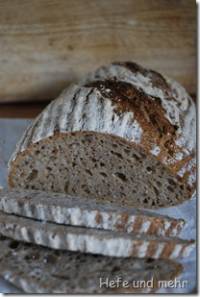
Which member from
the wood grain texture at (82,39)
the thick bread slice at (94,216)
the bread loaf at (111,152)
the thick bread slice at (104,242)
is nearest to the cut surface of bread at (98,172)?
the bread loaf at (111,152)

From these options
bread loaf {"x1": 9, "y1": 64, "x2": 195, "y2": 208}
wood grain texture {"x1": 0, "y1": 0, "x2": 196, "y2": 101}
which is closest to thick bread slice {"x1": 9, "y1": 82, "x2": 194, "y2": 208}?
bread loaf {"x1": 9, "y1": 64, "x2": 195, "y2": 208}

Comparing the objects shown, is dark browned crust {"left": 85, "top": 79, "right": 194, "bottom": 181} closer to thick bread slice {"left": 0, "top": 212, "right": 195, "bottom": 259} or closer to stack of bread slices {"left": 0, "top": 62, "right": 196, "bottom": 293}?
stack of bread slices {"left": 0, "top": 62, "right": 196, "bottom": 293}

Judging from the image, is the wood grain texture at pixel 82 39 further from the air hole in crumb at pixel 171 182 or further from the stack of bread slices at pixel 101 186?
the air hole in crumb at pixel 171 182

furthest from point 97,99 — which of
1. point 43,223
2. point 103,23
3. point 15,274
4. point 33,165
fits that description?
point 103,23

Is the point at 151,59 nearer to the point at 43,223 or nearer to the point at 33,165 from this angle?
the point at 33,165

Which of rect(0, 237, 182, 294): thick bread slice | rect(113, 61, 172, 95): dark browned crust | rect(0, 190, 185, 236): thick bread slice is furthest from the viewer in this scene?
rect(113, 61, 172, 95): dark browned crust

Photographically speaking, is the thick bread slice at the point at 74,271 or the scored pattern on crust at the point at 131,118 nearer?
the thick bread slice at the point at 74,271
